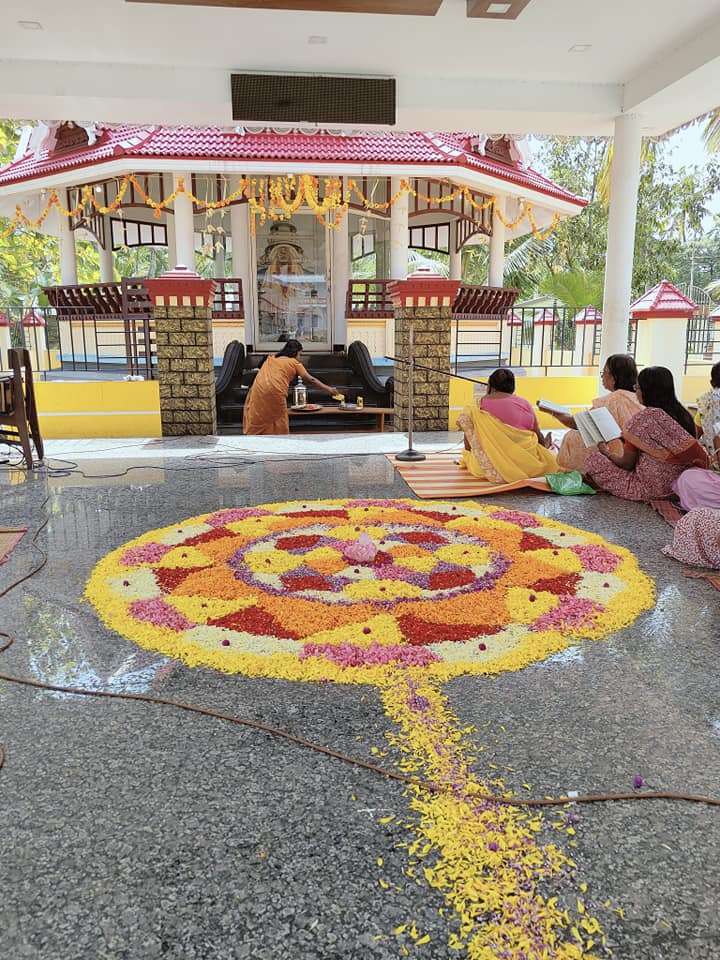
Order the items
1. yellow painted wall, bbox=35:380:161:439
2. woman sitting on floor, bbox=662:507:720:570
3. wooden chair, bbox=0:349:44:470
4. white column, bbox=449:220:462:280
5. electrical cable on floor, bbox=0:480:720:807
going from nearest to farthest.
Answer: electrical cable on floor, bbox=0:480:720:807 < woman sitting on floor, bbox=662:507:720:570 < wooden chair, bbox=0:349:44:470 < yellow painted wall, bbox=35:380:161:439 < white column, bbox=449:220:462:280

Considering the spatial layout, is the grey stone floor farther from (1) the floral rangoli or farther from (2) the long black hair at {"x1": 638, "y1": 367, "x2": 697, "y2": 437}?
(2) the long black hair at {"x1": 638, "y1": 367, "x2": 697, "y2": 437}

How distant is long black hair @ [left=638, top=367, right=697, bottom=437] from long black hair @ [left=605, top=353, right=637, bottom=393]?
0.81 m

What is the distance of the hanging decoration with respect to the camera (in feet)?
38.3

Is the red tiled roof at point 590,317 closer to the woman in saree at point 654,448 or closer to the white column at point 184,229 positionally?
the white column at point 184,229

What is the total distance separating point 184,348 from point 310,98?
9.46 feet

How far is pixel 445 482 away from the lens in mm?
5824

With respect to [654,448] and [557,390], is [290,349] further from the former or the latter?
[654,448]

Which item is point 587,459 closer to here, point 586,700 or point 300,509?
point 300,509

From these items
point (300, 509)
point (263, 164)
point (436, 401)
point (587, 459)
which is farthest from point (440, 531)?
point (263, 164)

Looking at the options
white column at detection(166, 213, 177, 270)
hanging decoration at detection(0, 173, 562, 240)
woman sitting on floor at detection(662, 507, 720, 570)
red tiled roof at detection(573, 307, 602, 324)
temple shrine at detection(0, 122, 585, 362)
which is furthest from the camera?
white column at detection(166, 213, 177, 270)

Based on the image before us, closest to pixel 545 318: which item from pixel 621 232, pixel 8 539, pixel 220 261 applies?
pixel 621 232

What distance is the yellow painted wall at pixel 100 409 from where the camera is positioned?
8.55 m

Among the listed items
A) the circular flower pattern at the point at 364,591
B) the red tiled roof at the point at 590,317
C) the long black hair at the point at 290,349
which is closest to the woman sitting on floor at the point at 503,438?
the circular flower pattern at the point at 364,591

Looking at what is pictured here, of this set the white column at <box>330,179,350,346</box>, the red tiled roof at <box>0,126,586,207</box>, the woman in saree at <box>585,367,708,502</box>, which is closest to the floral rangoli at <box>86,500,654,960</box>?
the woman in saree at <box>585,367,708,502</box>
